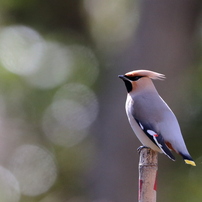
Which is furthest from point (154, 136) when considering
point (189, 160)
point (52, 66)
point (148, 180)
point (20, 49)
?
point (20, 49)

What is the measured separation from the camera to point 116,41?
698 cm

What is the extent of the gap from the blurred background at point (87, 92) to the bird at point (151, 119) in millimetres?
2245

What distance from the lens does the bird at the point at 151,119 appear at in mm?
3395

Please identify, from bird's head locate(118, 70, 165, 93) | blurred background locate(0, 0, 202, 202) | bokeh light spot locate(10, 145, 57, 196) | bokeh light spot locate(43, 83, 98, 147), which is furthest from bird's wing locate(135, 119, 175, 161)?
bokeh light spot locate(10, 145, 57, 196)

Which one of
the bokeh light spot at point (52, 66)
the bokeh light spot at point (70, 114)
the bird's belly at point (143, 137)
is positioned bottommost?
the bokeh light spot at point (70, 114)

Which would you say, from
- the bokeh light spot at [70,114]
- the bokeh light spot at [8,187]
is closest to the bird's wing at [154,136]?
the bokeh light spot at [70,114]

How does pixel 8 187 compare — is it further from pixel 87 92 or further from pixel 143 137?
pixel 143 137

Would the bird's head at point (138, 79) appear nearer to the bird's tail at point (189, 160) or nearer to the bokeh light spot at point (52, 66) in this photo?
the bird's tail at point (189, 160)

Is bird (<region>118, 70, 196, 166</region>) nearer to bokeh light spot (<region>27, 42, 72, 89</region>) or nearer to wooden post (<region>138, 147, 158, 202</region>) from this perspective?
wooden post (<region>138, 147, 158, 202</region>)

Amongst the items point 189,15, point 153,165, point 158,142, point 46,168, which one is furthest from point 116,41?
point 153,165

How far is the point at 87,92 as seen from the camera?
7.12m

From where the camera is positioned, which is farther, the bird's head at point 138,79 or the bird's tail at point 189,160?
the bird's head at point 138,79

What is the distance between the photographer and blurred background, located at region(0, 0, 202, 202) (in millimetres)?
6223

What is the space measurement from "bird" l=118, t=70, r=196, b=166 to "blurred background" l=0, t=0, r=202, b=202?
7.36 feet
